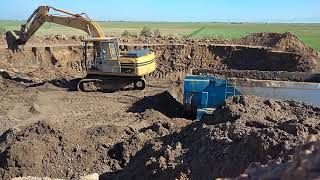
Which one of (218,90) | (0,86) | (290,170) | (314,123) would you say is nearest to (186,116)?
(218,90)

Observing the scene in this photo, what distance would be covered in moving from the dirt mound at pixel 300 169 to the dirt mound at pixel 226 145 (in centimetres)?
217

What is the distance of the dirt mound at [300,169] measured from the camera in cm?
367

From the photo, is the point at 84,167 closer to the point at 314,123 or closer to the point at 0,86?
the point at 314,123

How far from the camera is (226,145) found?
8.09 m

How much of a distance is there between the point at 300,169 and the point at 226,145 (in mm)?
4398

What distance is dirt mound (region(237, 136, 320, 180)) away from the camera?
3665 mm

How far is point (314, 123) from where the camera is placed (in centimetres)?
834

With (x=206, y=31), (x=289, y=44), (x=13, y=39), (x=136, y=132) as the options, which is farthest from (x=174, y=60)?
(x=206, y=31)

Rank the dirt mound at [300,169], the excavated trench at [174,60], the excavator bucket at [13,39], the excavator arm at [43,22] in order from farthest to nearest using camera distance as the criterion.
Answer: the excavated trench at [174,60] < the excavator bucket at [13,39] < the excavator arm at [43,22] < the dirt mound at [300,169]

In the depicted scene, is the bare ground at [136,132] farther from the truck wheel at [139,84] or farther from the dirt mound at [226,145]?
the truck wheel at [139,84]

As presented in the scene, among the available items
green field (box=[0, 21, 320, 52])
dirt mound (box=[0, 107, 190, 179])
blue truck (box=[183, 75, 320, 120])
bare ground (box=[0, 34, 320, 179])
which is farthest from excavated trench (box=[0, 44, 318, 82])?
dirt mound (box=[0, 107, 190, 179])

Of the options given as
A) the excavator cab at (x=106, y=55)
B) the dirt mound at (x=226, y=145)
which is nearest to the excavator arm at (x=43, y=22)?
the excavator cab at (x=106, y=55)

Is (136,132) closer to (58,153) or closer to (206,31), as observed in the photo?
(58,153)

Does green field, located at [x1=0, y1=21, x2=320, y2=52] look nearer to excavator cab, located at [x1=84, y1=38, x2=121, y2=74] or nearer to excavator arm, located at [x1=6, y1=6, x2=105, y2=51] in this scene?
excavator arm, located at [x1=6, y1=6, x2=105, y2=51]
